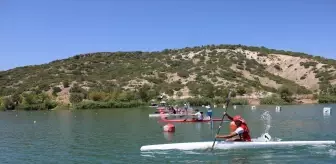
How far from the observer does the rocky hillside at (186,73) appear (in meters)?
95.1

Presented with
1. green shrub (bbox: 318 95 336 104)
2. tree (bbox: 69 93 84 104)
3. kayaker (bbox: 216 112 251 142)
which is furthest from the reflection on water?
green shrub (bbox: 318 95 336 104)

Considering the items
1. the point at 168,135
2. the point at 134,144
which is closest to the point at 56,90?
the point at 168,135

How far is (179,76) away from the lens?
108m

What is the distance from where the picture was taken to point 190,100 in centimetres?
8025

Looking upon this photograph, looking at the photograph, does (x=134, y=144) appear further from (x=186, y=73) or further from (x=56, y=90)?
(x=186, y=73)

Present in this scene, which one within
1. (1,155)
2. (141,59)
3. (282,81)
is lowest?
(1,155)

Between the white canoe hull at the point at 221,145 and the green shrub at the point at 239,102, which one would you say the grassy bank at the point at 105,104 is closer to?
the green shrub at the point at 239,102

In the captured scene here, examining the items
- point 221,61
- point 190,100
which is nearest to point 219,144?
point 190,100

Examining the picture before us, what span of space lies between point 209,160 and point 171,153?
276 cm

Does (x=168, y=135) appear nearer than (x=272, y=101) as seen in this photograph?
Yes

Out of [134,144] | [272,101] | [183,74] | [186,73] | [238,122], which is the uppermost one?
[186,73]

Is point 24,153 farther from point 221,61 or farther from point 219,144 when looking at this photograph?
point 221,61

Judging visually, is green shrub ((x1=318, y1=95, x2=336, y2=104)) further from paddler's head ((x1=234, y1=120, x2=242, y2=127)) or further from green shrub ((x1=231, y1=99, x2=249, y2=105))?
paddler's head ((x1=234, y1=120, x2=242, y2=127))

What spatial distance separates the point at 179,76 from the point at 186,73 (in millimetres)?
2411
